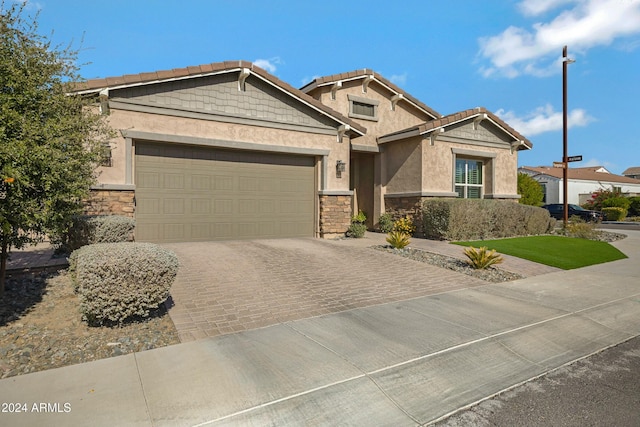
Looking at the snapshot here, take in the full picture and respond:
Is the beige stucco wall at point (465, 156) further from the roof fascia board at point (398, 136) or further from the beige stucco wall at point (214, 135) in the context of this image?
the beige stucco wall at point (214, 135)

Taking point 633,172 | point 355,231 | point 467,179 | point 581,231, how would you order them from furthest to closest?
point 633,172
point 467,179
point 581,231
point 355,231

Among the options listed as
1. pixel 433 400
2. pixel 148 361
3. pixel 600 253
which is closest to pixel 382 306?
pixel 433 400

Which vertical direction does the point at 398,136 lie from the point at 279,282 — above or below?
above

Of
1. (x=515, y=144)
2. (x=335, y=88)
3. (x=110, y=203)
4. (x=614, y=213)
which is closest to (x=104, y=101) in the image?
(x=110, y=203)

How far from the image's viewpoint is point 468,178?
16.8 metres

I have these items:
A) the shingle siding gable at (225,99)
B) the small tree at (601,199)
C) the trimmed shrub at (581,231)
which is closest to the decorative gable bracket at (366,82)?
the shingle siding gable at (225,99)

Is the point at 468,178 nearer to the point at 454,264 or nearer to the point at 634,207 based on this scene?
the point at 454,264

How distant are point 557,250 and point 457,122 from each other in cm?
623

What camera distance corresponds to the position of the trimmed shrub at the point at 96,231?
706 cm

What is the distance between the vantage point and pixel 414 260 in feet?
33.1

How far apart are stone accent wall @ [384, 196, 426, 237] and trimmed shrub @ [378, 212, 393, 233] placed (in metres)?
0.17

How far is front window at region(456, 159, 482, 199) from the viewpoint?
1648cm

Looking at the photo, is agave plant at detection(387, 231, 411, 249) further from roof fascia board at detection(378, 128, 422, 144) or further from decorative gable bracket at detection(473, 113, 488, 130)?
decorative gable bracket at detection(473, 113, 488, 130)

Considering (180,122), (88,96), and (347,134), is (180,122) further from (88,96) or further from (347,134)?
(347,134)
